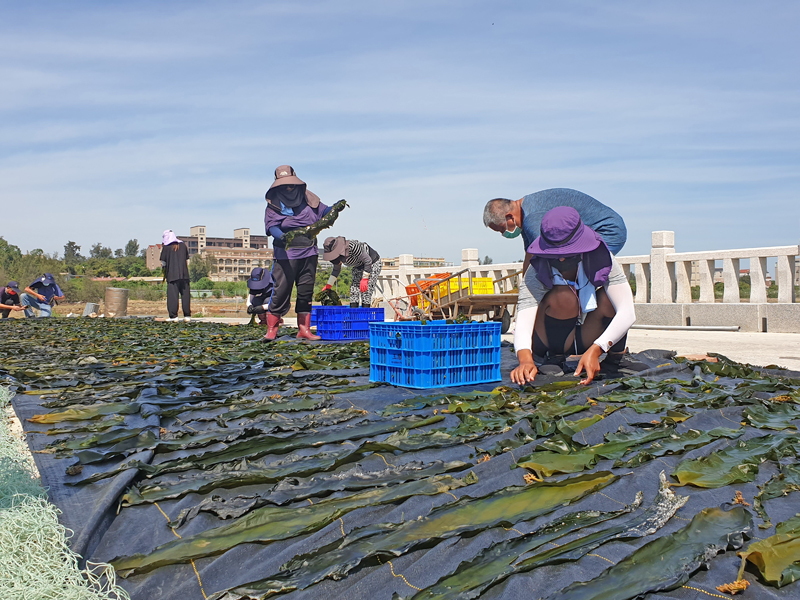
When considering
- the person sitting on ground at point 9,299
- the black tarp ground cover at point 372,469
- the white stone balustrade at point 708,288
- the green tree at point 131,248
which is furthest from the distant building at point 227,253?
the black tarp ground cover at point 372,469

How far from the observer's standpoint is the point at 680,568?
1.64 meters

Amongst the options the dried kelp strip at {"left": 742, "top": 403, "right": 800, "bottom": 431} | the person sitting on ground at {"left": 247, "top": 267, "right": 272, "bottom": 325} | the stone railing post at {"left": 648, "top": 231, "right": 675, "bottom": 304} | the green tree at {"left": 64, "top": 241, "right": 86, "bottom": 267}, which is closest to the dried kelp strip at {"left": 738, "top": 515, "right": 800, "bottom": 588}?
the dried kelp strip at {"left": 742, "top": 403, "right": 800, "bottom": 431}

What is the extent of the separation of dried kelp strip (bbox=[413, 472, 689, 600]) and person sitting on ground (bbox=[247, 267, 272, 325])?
994 centimetres

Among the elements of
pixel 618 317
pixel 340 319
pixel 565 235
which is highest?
pixel 565 235

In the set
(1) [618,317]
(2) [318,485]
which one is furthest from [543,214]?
(2) [318,485]

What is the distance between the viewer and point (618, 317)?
4.06 meters

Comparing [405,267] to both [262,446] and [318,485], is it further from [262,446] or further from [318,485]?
[318,485]

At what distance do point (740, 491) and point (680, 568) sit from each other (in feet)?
2.22

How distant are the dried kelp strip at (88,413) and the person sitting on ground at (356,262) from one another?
6281mm

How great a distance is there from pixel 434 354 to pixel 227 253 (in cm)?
14014

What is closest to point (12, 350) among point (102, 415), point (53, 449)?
point (102, 415)

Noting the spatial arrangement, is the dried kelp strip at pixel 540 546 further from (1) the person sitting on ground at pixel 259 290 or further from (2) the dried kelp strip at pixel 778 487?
(1) the person sitting on ground at pixel 259 290

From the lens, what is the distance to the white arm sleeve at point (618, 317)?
13.0ft

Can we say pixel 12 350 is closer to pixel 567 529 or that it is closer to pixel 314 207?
pixel 314 207
